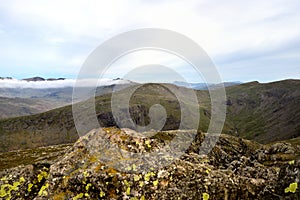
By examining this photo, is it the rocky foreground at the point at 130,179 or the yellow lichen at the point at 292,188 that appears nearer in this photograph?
the yellow lichen at the point at 292,188

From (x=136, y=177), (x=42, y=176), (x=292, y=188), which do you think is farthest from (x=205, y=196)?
(x=42, y=176)

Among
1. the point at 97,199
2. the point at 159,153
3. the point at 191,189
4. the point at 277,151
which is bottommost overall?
the point at 277,151

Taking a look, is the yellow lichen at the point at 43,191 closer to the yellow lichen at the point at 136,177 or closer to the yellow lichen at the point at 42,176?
the yellow lichen at the point at 42,176

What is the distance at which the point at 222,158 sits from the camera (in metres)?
20.6

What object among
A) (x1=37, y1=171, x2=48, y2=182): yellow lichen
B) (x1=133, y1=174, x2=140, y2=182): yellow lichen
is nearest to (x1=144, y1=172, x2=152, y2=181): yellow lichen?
(x1=133, y1=174, x2=140, y2=182): yellow lichen

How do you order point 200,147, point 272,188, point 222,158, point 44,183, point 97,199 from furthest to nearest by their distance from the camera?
point 200,147 → point 222,158 → point 44,183 → point 97,199 → point 272,188

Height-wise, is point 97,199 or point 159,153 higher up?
point 159,153

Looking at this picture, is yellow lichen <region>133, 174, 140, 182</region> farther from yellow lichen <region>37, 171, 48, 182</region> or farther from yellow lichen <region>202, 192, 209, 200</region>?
yellow lichen <region>37, 171, 48, 182</region>

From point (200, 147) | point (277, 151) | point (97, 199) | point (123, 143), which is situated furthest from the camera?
point (277, 151)

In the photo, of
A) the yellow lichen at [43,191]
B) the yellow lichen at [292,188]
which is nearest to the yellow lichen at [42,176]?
the yellow lichen at [43,191]

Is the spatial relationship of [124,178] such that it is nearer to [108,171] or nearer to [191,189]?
[108,171]

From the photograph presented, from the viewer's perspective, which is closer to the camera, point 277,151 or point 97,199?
point 97,199

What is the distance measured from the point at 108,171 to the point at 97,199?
143 cm

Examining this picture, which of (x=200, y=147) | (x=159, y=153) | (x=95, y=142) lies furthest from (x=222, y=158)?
(x=95, y=142)
